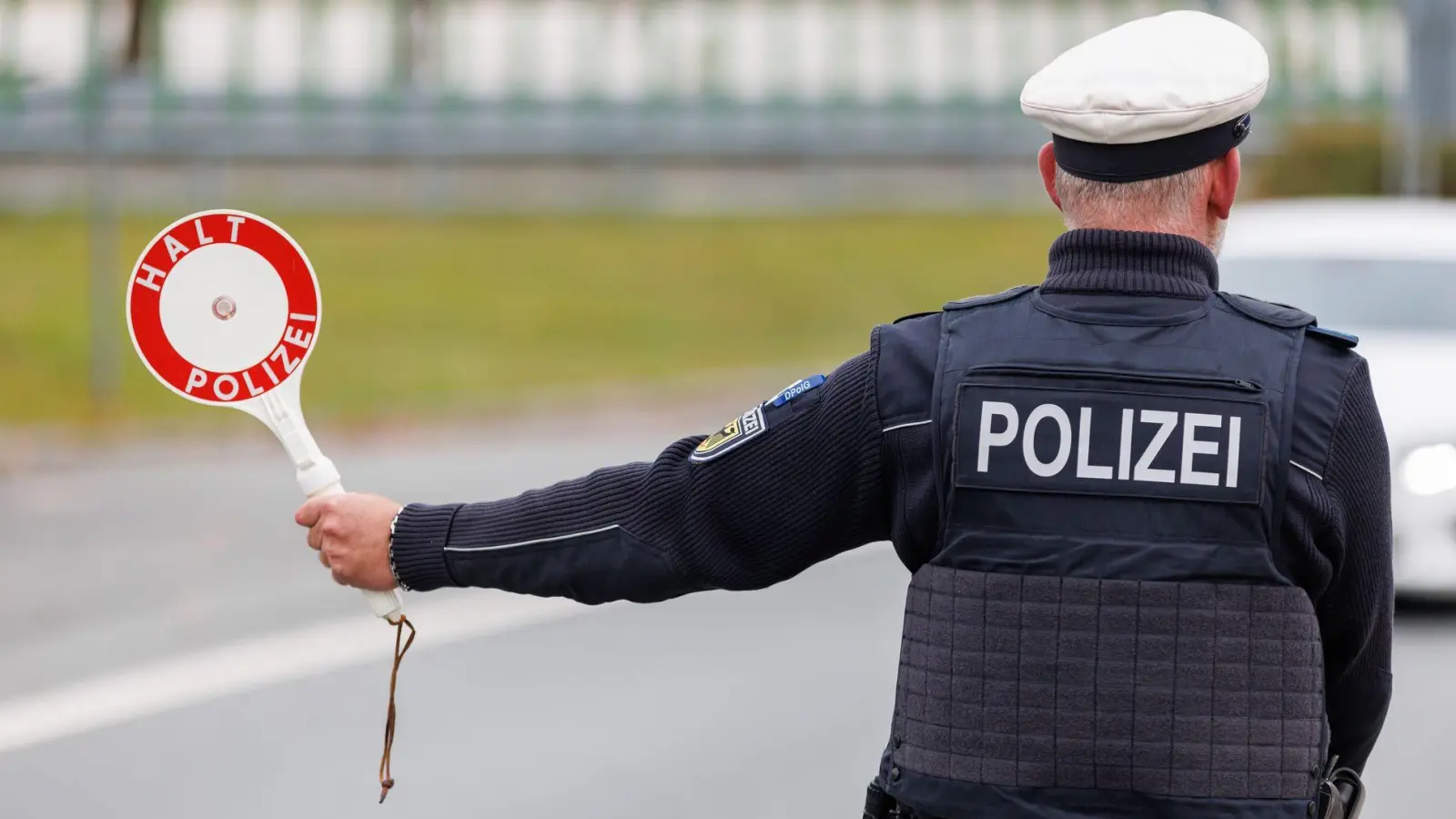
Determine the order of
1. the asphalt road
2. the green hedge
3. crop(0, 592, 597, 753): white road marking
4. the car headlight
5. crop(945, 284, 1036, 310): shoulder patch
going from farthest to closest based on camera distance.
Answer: the green hedge
the car headlight
crop(0, 592, 597, 753): white road marking
the asphalt road
crop(945, 284, 1036, 310): shoulder patch

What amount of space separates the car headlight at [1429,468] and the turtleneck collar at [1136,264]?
6088 millimetres

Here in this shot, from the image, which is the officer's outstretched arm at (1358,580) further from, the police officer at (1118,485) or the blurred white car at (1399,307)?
the blurred white car at (1399,307)

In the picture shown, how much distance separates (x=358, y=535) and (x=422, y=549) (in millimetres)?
96

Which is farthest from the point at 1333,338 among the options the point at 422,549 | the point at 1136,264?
the point at 422,549

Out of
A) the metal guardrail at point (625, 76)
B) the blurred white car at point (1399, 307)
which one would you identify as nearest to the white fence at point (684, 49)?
the metal guardrail at point (625, 76)

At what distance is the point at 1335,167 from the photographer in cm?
3050

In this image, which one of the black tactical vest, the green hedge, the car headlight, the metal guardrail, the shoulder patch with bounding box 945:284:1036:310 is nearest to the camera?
the black tactical vest

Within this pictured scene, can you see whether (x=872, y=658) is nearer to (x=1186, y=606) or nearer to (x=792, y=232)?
(x=1186, y=606)

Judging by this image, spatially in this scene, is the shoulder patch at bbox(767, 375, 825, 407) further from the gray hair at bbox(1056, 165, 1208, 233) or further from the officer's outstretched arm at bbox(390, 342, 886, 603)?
the gray hair at bbox(1056, 165, 1208, 233)

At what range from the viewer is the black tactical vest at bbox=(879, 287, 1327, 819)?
2.33m

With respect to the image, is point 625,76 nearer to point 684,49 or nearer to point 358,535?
point 684,49

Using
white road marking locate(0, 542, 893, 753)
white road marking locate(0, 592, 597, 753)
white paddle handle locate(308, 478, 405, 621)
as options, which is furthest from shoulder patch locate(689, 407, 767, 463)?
white road marking locate(0, 542, 893, 753)

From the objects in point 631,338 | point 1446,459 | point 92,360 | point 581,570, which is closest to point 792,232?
point 631,338

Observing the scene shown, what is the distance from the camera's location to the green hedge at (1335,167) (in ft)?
100
